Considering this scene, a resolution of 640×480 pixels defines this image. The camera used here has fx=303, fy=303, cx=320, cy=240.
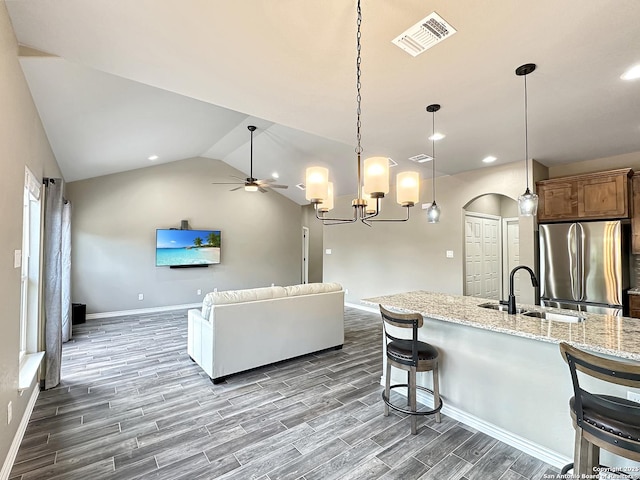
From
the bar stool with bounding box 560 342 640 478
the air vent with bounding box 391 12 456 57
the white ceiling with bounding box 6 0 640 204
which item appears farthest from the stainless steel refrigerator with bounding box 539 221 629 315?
the air vent with bounding box 391 12 456 57

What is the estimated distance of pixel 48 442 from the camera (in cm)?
227

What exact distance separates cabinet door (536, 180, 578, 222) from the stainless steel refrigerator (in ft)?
0.44

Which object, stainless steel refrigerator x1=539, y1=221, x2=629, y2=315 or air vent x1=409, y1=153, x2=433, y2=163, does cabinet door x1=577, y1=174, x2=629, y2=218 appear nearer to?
stainless steel refrigerator x1=539, y1=221, x2=629, y2=315

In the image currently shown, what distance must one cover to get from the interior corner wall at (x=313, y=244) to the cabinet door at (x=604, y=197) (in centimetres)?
676

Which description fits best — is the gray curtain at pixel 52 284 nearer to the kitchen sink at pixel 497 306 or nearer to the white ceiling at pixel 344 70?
the white ceiling at pixel 344 70

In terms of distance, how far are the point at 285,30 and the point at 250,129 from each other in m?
3.85

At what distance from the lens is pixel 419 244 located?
5.93 meters

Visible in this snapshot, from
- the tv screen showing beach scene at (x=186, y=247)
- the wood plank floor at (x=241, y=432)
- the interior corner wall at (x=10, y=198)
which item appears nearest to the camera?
the interior corner wall at (x=10, y=198)

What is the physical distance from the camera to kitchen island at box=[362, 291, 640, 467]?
6.18 ft

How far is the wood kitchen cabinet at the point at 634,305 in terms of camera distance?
366cm

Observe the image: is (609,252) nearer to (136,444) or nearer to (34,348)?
(136,444)

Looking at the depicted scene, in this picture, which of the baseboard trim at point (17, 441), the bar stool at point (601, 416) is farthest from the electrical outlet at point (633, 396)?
the baseboard trim at point (17, 441)

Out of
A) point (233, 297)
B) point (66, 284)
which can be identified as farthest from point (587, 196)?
point (66, 284)

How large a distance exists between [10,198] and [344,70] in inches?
96.1
